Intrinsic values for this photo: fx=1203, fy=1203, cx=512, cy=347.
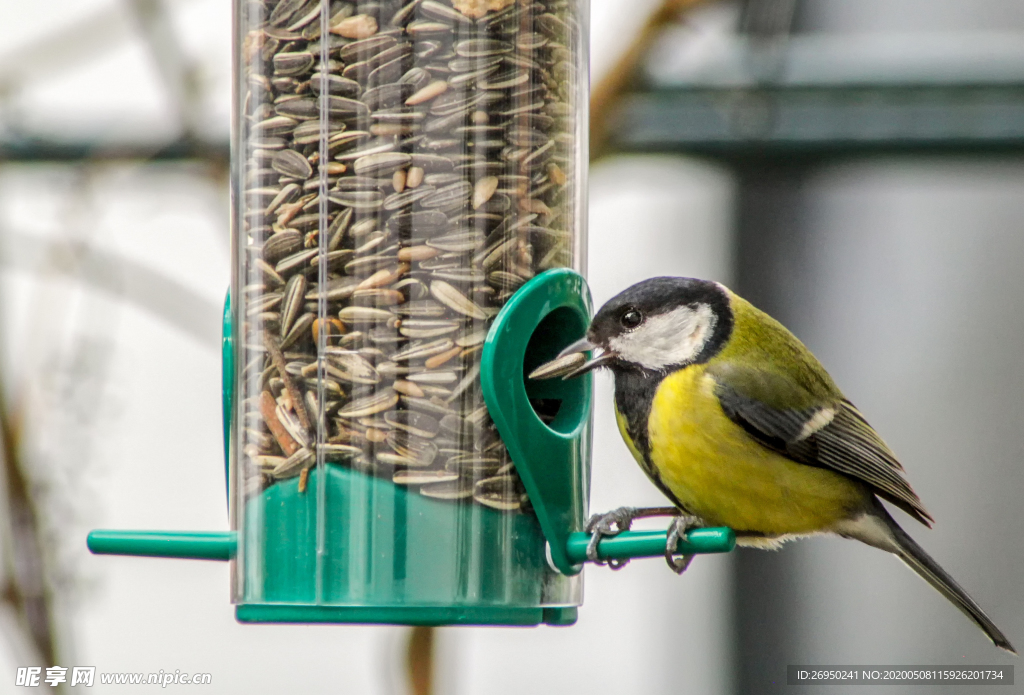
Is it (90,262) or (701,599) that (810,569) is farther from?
(90,262)

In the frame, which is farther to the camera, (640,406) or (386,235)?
(640,406)

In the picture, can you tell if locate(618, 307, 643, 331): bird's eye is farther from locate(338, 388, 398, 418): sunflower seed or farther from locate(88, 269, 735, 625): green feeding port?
locate(338, 388, 398, 418): sunflower seed

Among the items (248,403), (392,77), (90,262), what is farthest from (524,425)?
(90,262)

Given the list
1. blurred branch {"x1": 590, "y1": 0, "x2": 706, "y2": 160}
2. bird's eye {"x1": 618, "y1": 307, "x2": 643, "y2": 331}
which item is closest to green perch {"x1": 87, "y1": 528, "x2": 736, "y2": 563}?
bird's eye {"x1": 618, "y1": 307, "x2": 643, "y2": 331}

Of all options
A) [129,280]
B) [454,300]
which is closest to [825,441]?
[454,300]

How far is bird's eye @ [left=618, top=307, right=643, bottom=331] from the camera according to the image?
2947mm

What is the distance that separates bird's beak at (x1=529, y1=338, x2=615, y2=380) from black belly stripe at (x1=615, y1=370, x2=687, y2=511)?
0.41ft

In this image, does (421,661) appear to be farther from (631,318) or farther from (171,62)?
(171,62)

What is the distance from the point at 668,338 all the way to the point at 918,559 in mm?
928

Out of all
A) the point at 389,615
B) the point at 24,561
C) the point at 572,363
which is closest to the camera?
the point at 389,615

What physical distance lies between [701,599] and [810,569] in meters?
0.52

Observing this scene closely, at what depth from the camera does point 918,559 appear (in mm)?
3213

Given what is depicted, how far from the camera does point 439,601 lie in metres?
2.55

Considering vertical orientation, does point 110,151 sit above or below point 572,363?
above
